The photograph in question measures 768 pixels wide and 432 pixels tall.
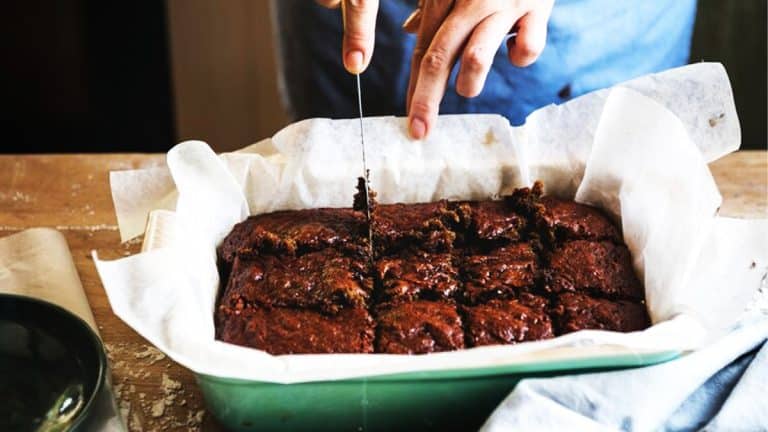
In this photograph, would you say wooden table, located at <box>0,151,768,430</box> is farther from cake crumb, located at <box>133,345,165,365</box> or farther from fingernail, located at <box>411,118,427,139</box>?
fingernail, located at <box>411,118,427,139</box>

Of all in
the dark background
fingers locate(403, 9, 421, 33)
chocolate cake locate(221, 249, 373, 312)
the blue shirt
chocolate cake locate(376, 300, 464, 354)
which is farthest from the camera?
the dark background

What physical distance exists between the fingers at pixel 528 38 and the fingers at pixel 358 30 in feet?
1.22

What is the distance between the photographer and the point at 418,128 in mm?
2305

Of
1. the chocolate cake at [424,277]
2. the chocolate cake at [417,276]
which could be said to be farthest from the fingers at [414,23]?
the chocolate cake at [417,276]

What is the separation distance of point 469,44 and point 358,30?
0.27 metres

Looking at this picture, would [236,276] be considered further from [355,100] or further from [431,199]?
[355,100]

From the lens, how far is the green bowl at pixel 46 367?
174cm

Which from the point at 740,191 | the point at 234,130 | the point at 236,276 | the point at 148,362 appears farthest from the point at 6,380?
the point at 234,130

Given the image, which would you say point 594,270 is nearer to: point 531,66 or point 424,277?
point 424,277

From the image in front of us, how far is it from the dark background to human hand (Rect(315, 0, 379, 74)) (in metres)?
2.58

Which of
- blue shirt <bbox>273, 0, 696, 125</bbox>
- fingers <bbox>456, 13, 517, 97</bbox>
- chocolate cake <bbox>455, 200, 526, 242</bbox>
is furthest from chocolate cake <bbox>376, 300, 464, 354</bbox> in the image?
blue shirt <bbox>273, 0, 696, 125</bbox>

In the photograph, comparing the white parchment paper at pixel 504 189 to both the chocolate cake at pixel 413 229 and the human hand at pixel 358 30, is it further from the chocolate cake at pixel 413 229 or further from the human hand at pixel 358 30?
the human hand at pixel 358 30

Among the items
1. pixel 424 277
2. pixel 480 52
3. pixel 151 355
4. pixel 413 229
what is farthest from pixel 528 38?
pixel 151 355

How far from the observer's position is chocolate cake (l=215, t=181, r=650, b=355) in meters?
1.90
